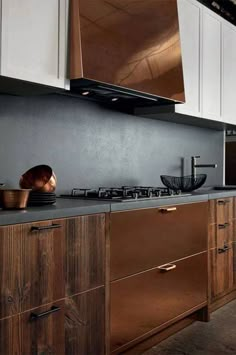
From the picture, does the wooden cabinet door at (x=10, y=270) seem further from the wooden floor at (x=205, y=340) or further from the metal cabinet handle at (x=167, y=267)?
the wooden floor at (x=205, y=340)

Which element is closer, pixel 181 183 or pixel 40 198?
pixel 40 198

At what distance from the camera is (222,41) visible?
3750 mm

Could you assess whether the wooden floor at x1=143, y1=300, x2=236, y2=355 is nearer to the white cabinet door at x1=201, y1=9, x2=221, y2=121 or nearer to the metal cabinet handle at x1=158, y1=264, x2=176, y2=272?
the metal cabinet handle at x1=158, y1=264, x2=176, y2=272

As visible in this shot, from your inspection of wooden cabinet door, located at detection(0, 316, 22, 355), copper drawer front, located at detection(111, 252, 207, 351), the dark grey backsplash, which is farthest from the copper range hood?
wooden cabinet door, located at detection(0, 316, 22, 355)

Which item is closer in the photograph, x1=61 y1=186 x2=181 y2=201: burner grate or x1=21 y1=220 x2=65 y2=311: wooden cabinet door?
x1=21 y1=220 x2=65 y2=311: wooden cabinet door

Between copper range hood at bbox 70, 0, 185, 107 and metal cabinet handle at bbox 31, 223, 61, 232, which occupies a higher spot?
copper range hood at bbox 70, 0, 185, 107

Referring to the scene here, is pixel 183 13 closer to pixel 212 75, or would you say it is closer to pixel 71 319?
pixel 212 75

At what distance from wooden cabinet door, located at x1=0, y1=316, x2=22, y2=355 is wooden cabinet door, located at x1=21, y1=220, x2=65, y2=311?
7 cm

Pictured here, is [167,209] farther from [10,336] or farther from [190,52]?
[190,52]

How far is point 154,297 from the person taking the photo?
250 centimetres

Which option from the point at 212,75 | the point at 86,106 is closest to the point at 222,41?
the point at 212,75

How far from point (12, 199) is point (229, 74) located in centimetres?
269

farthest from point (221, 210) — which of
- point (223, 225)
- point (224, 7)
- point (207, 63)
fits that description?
point (224, 7)

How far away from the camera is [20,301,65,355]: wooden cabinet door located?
1703 mm
